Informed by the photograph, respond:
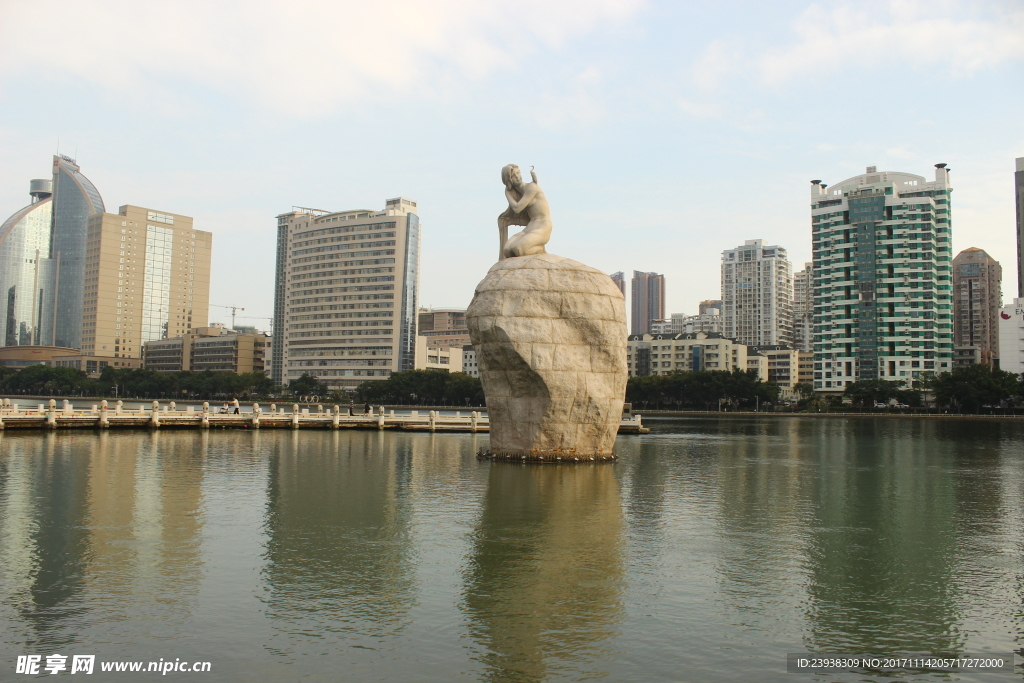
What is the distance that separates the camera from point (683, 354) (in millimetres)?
166125

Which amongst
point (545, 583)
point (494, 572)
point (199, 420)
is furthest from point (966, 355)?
point (545, 583)

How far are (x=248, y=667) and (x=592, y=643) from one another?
4298 mm

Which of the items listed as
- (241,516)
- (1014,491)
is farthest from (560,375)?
(1014,491)

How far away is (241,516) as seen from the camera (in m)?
19.1

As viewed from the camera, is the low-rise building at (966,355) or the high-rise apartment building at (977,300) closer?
the low-rise building at (966,355)

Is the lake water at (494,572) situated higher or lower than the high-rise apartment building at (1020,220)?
lower

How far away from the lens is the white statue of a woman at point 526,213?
104 ft

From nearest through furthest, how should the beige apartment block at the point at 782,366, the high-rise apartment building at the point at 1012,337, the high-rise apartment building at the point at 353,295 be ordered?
the high-rise apartment building at the point at 1012,337 < the high-rise apartment building at the point at 353,295 < the beige apartment block at the point at 782,366

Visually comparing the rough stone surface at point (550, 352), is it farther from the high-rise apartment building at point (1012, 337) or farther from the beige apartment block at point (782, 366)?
the beige apartment block at point (782, 366)

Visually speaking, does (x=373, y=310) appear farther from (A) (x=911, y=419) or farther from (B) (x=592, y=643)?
(B) (x=592, y=643)

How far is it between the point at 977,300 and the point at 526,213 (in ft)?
619

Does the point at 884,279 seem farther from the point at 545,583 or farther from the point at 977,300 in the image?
the point at 545,583

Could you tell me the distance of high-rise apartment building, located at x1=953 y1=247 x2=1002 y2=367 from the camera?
18888 centimetres

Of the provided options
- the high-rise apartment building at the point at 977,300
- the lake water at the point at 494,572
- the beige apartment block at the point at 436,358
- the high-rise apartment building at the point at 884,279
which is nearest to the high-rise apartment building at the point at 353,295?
the beige apartment block at the point at 436,358
